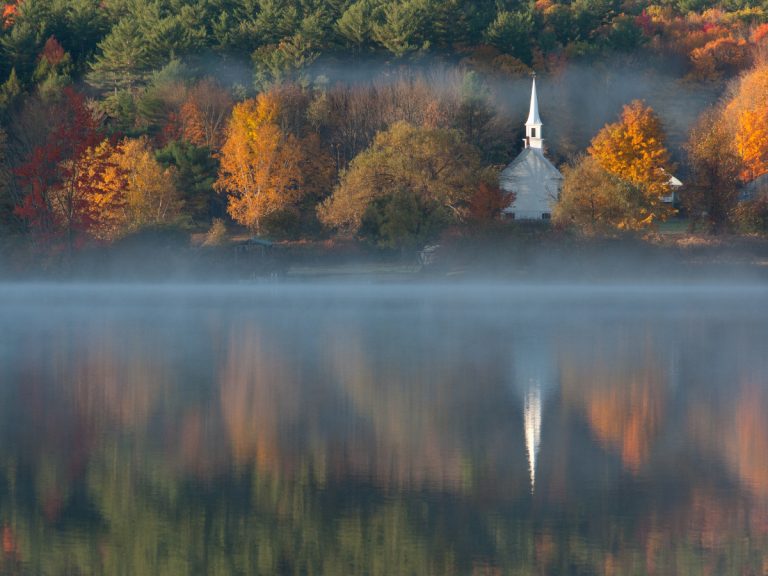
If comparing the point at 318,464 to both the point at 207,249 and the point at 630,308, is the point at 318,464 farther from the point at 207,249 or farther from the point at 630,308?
the point at 207,249

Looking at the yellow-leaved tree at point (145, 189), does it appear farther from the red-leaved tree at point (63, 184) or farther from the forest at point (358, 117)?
the red-leaved tree at point (63, 184)

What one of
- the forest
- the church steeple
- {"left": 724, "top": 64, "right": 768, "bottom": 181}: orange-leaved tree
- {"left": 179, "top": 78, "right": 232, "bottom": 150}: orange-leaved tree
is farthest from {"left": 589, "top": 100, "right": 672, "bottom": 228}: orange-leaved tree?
{"left": 179, "top": 78, "right": 232, "bottom": 150}: orange-leaved tree

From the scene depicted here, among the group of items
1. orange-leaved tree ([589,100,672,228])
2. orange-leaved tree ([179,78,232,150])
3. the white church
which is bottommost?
the white church

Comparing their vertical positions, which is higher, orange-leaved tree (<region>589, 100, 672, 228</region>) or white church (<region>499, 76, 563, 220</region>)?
orange-leaved tree (<region>589, 100, 672, 228</region>)

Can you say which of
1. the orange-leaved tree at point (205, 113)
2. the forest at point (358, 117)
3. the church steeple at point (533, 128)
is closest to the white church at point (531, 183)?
the forest at point (358, 117)

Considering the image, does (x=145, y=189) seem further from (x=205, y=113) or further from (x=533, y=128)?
(x=533, y=128)

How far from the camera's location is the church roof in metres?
94.6

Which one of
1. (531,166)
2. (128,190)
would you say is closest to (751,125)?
(531,166)

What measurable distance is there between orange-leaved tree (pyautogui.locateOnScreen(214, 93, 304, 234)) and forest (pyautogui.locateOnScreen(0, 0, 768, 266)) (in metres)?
0.16

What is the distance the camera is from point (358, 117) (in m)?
93.9

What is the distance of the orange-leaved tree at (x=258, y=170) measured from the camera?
82.1 meters

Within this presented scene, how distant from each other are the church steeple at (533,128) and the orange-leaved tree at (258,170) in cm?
2040

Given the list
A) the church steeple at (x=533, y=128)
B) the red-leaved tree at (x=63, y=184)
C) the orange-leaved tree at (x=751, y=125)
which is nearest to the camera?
the red-leaved tree at (x=63, y=184)

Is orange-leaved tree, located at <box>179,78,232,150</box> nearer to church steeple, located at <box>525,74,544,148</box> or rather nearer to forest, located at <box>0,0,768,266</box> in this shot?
forest, located at <box>0,0,768,266</box>
